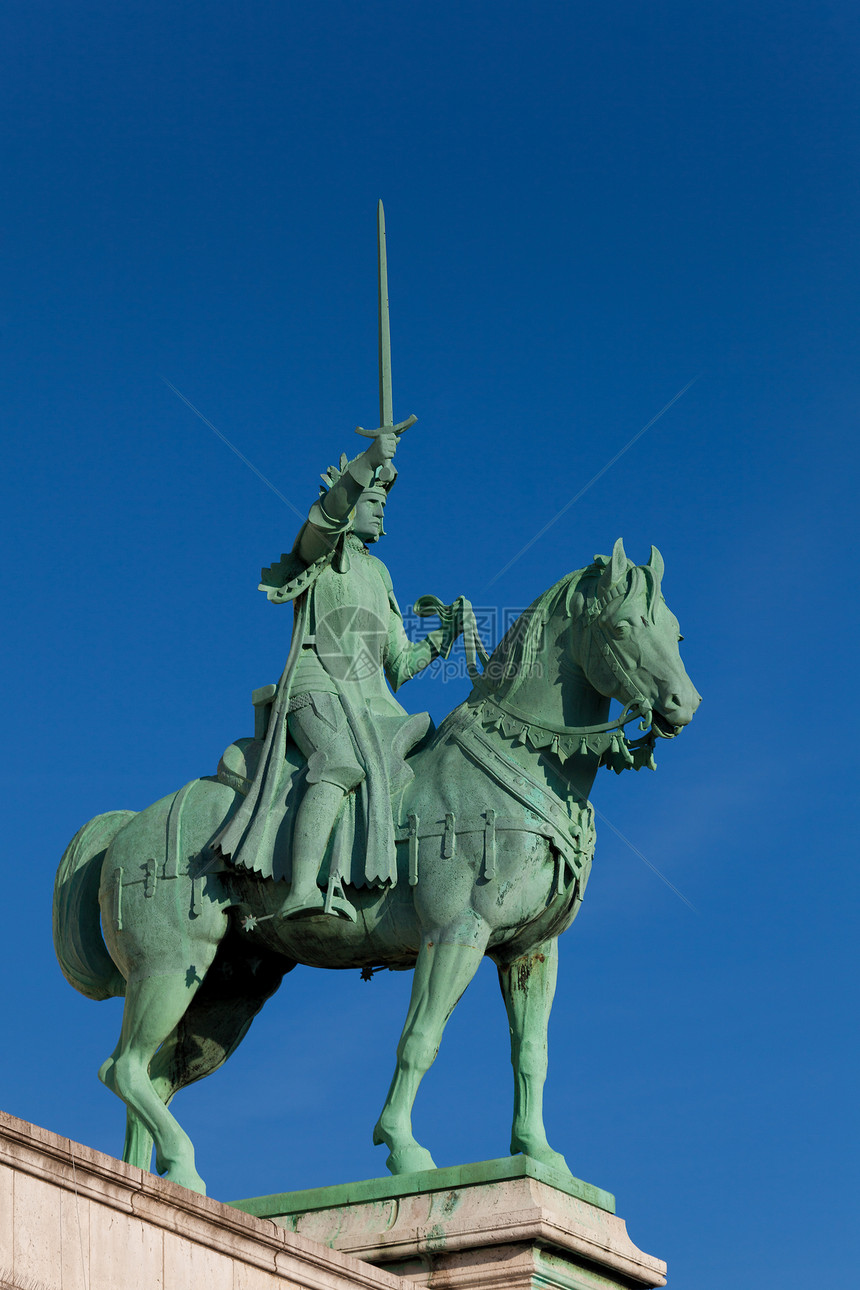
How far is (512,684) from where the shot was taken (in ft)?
43.7

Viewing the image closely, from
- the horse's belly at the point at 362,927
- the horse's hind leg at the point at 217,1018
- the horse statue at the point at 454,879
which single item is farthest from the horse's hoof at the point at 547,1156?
the horse's hind leg at the point at 217,1018

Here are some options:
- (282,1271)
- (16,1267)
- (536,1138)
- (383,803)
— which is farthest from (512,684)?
(16,1267)

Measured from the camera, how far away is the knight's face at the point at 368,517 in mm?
14195

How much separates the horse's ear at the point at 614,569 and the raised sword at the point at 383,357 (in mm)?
1490

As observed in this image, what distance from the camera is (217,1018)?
44.9 feet

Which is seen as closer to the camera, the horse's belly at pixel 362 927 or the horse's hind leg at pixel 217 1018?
the horse's belly at pixel 362 927

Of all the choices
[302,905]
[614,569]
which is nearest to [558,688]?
[614,569]

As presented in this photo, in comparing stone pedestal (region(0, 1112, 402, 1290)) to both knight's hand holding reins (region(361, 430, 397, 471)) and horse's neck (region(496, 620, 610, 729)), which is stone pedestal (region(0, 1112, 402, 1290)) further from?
knight's hand holding reins (region(361, 430, 397, 471))

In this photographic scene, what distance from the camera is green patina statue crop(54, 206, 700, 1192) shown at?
1270cm

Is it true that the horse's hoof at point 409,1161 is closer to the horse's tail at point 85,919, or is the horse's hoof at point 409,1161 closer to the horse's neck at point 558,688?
the horse's tail at point 85,919

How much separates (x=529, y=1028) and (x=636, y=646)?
239cm

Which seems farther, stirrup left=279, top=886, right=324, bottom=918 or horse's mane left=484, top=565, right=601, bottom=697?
horse's mane left=484, top=565, right=601, bottom=697

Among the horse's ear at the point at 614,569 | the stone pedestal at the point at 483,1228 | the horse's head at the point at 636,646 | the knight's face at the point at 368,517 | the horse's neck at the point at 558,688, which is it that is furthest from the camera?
the knight's face at the point at 368,517

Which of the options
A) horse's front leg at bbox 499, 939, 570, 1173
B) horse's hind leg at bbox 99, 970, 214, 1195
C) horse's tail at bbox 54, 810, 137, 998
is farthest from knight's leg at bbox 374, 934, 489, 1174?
horse's tail at bbox 54, 810, 137, 998
